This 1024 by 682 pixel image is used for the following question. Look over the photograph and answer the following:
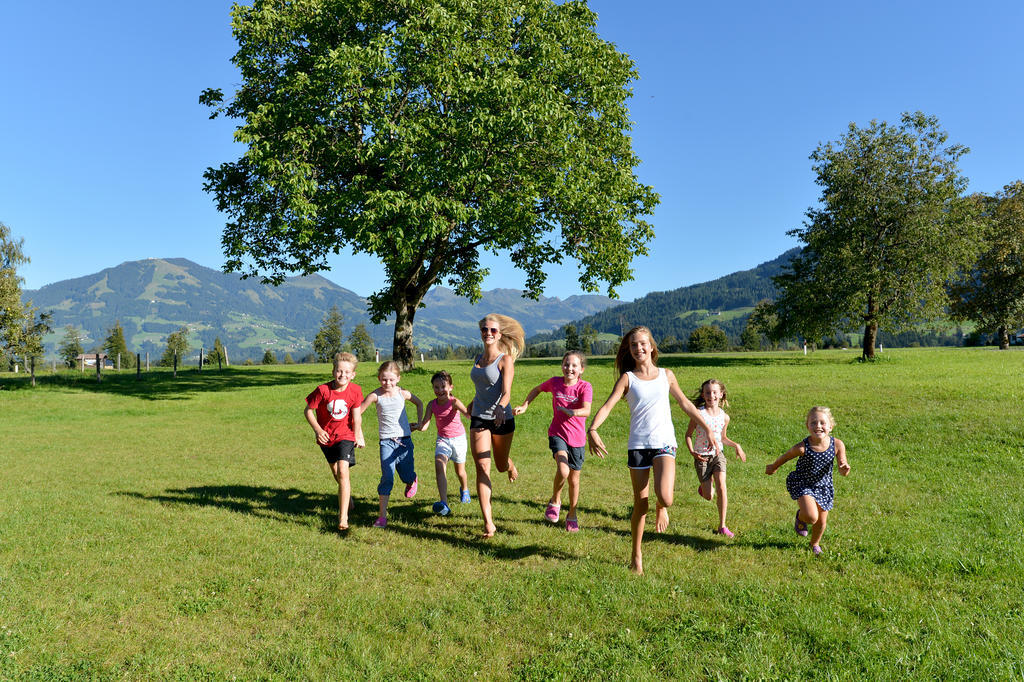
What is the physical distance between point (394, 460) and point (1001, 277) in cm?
5747

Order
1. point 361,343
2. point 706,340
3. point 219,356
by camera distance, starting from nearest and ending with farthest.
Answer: point 219,356, point 361,343, point 706,340

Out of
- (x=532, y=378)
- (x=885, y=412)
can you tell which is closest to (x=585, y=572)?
(x=885, y=412)

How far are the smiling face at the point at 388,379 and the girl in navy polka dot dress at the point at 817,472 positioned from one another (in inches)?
206

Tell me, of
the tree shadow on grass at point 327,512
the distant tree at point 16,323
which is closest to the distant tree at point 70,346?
the distant tree at point 16,323

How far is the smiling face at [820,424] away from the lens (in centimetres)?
691

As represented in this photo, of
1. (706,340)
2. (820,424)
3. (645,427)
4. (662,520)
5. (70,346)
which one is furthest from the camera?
(706,340)

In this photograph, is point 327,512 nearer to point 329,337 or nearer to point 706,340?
point 329,337

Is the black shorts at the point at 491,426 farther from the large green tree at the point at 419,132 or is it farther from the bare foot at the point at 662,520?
the large green tree at the point at 419,132

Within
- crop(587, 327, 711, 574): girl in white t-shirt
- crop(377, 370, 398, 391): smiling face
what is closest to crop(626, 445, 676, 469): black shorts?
crop(587, 327, 711, 574): girl in white t-shirt

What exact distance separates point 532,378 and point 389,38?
53.8ft

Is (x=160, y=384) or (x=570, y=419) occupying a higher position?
(x=570, y=419)

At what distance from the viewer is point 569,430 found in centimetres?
786

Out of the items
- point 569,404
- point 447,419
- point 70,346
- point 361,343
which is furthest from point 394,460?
point 70,346

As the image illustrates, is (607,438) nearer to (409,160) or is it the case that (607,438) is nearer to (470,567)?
(470,567)
